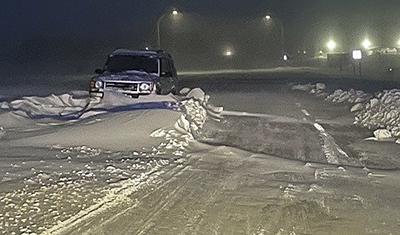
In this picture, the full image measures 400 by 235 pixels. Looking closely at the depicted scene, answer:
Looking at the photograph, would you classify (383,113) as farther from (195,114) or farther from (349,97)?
(349,97)

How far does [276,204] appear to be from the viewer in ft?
27.9

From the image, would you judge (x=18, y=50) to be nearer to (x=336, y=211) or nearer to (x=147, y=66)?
(x=147, y=66)

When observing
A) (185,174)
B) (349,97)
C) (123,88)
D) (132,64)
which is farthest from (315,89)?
(185,174)

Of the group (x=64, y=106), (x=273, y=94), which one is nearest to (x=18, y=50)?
(x=273, y=94)

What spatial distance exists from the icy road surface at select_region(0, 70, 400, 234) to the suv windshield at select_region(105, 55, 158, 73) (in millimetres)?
1704

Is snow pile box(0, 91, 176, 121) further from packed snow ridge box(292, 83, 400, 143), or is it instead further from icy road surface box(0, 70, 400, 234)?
packed snow ridge box(292, 83, 400, 143)

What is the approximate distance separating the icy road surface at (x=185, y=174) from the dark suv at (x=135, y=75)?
2.30 ft

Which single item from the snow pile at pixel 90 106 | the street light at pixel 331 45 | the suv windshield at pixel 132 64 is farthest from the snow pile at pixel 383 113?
the street light at pixel 331 45

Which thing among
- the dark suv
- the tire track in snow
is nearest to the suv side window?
the dark suv

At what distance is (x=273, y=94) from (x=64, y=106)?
41.7 ft

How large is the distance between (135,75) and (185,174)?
10.4 meters

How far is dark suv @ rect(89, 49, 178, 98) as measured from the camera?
20344 mm

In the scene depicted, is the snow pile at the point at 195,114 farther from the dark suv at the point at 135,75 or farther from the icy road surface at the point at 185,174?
the dark suv at the point at 135,75

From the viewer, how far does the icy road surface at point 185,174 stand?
7516 mm
